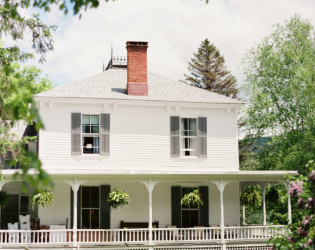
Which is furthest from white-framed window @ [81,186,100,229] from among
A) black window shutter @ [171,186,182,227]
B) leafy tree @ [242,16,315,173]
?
leafy tree @ [242,16,315,173]

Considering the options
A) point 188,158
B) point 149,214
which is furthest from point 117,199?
point 188,158

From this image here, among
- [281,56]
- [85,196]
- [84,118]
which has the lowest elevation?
[85,196]

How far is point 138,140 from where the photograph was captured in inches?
880

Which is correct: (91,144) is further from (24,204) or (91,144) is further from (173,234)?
(173,234)

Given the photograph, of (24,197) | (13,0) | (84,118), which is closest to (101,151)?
(84,118)

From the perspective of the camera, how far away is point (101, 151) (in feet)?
71.2

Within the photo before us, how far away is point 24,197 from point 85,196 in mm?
3168

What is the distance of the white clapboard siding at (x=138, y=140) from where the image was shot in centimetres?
2150

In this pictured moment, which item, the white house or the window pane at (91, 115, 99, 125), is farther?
the window pane at (91, 115, 99, 125)

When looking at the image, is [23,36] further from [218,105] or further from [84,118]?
[218,105]

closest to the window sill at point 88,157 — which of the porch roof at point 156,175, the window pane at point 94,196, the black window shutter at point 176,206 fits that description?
the porch roof at point 156,175

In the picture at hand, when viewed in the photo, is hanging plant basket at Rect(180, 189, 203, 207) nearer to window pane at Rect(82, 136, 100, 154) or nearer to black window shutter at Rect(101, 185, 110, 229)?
black window shutter at Rect(101, 185, 110, 229)

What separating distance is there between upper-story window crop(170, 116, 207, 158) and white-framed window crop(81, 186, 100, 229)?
3622mm

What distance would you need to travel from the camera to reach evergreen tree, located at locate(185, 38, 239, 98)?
4847 cm
